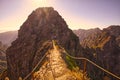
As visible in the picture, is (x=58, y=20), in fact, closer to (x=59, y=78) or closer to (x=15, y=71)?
(x=15, y=71)

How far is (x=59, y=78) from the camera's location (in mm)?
12227

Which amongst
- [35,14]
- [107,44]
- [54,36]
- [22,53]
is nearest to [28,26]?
[35,14]

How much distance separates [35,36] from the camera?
64562 millimetres

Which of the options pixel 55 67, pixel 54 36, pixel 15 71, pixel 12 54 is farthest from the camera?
pixel 12 54

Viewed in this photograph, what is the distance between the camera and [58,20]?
70500 mm

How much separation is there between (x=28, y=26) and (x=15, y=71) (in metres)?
21.3

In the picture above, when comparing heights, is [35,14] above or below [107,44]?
above

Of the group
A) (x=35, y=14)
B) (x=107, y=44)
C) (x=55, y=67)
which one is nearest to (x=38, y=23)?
(x=35, y=14)

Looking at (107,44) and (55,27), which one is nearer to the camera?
(55,27)

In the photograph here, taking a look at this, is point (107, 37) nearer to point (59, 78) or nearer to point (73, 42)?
point (73, 42)

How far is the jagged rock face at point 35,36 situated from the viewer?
204 ft

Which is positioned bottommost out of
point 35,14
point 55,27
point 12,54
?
point 12,54

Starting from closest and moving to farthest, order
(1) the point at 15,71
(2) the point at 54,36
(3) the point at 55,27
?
(2) the point at 54,36, (3) the point at 55,27, (1) the point at 15,71

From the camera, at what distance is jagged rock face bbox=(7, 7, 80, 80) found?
6221 centimetres
